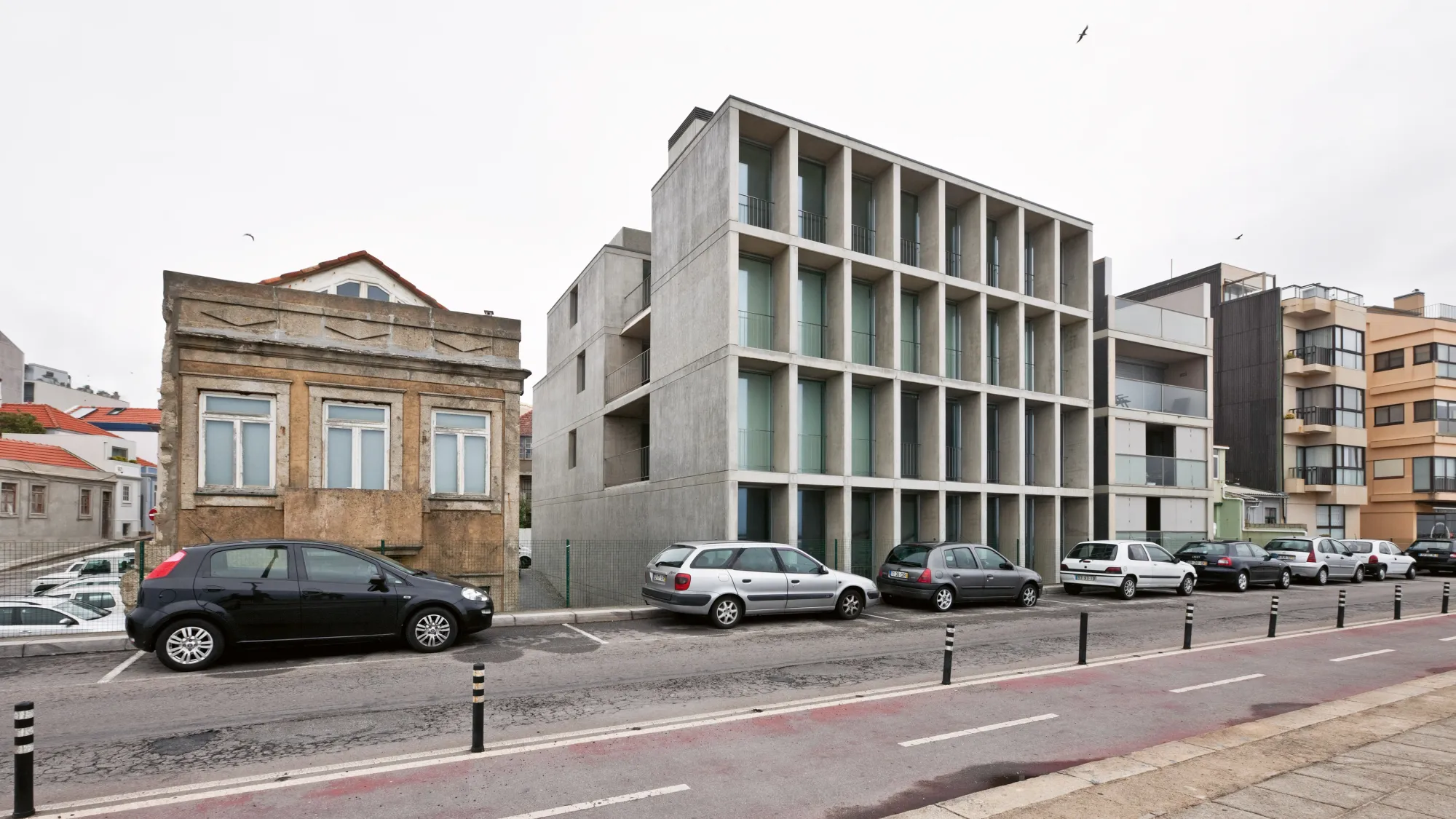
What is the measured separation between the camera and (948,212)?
25891mm

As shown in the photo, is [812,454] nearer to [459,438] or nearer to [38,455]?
[459,438]

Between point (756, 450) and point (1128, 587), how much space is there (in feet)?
34.5

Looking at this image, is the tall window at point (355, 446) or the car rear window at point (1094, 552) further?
the car rear window at point (1094, 552)

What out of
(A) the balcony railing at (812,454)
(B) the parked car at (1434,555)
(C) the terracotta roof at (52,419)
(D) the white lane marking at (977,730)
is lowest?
(B) the parked car at (1434,555)

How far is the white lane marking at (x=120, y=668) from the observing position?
378 inches

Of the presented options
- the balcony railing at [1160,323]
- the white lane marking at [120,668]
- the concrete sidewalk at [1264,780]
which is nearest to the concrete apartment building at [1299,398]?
the balcony railing at [1160,323]

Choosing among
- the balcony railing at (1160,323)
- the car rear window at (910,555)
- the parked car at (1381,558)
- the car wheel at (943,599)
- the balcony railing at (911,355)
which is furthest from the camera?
the parked car at (1381,558)

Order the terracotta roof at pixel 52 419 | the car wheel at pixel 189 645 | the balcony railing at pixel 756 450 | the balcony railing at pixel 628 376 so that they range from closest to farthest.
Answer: the car wheel at pixel 189 645
the balcony railing at pixel 756 450
the balcony railing at pixel 628 376
the terracotta roof at pixel 52 419

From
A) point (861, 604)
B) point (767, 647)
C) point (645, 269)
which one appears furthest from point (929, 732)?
point (645, 269)

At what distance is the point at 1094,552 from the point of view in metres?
22.1

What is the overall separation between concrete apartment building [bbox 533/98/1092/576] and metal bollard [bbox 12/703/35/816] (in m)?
14.6

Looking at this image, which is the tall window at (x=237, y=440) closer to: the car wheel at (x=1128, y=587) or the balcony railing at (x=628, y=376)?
the balcony railing at (x=628, y=376)

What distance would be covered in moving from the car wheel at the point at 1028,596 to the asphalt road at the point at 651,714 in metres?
4.45

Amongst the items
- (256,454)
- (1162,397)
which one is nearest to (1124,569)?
(1162,397)
